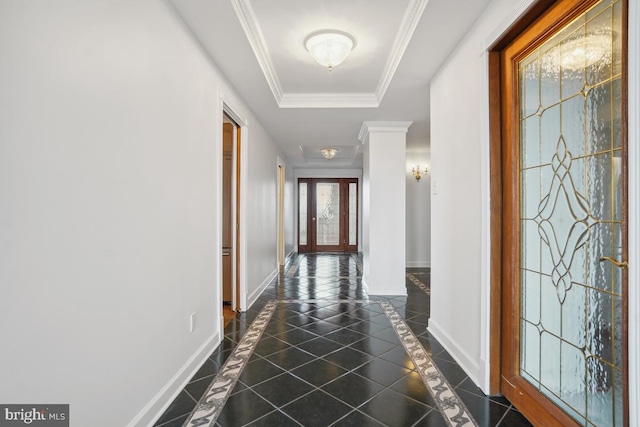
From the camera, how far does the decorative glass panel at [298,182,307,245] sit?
30.7ft

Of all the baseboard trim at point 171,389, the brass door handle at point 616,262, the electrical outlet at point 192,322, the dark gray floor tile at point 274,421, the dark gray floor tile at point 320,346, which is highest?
the brass door handle at point 616,262

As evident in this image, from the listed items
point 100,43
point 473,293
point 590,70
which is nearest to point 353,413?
point 473,293

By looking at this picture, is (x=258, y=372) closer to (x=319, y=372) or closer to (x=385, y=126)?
(x=319, y=372)

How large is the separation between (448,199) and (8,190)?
263 centimetres

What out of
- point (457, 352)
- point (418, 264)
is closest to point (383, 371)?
point (457, 352)

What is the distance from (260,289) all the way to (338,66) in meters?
3.04

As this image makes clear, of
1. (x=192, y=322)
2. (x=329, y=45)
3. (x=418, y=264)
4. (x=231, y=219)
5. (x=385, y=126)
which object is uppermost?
(x=329, y=45)

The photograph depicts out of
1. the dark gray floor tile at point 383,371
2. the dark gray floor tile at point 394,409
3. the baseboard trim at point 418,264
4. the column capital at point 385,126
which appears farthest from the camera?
the baseboard trim at point 418,264

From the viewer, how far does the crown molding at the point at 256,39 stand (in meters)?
2.16

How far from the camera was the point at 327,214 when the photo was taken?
945cm

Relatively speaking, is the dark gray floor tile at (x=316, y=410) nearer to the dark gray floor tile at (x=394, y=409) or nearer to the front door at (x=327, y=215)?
the dark gray floor tile at (x=394, y=409)

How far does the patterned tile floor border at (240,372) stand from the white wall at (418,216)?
11.7ft

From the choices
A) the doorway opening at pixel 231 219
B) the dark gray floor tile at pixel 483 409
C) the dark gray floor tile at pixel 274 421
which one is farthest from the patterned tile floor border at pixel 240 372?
the doorway opening at pixel 231 219

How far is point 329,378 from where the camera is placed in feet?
7.47
